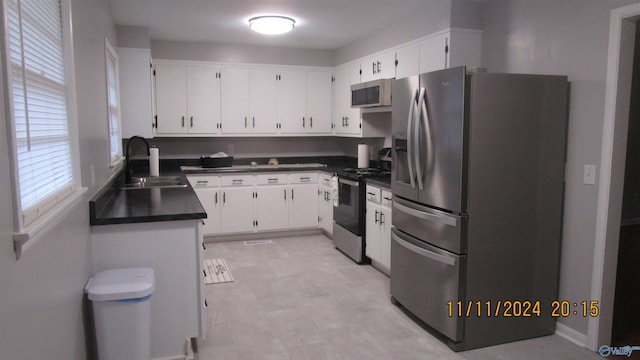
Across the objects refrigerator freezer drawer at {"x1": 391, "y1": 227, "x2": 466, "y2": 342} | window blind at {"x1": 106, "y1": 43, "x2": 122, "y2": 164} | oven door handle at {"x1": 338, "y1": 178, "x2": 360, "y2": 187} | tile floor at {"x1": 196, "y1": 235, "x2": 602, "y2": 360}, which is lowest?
tile floor at {"x1": 196, "y1": 235, "x2": 602, "y2": 360}

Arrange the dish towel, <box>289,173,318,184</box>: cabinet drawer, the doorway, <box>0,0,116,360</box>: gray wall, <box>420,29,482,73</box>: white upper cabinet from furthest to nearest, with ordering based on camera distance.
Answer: <box>289,173,318,184</box>: cabinet drawer, the dish towel, <box>420,29,482,73</box>: white upper cabinet, the doorway, <box>0,0,116,360</box>: gray wall

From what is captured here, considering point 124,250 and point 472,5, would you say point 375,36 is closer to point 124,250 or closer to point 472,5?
point 472,5

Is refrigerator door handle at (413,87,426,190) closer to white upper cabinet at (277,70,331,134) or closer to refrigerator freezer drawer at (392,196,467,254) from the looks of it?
refrigerator freezer drawer at (392,196,467,254)

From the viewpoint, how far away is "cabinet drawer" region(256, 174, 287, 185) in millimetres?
5586

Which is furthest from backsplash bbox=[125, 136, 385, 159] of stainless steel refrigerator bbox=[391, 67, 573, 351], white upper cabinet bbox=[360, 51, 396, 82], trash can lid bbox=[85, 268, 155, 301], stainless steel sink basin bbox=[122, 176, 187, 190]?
trash can lid bbox=[85, 268, 155, 301]

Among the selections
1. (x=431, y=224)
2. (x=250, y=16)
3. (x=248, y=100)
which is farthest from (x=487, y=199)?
(x=248, y=100)

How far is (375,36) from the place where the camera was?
16.0ft

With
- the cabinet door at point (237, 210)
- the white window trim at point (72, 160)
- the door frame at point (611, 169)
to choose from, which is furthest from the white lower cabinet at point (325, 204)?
the white window trim at point (72, 160)

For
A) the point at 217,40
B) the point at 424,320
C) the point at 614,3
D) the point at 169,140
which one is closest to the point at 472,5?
the point at 614,3

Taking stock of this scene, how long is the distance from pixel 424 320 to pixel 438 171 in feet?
3.36

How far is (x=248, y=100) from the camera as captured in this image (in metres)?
5.77

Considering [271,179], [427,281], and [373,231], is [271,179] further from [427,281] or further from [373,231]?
[427,281]

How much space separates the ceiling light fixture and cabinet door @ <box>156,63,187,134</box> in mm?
1495

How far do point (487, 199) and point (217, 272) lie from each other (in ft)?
8.71
